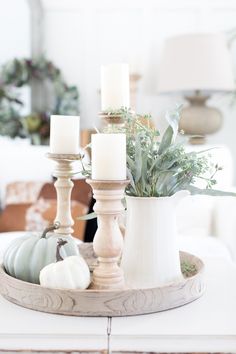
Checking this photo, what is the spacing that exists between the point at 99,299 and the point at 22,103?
8.57 ft

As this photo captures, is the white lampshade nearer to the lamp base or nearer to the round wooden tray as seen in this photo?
the lamp base

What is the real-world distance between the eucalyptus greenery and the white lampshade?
2106 millimetres

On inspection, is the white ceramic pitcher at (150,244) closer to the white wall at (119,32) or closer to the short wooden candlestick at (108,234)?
the short wooden candlestick at (108,234)

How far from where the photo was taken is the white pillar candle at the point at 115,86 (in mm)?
1260

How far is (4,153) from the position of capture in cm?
251

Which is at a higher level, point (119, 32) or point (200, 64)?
point (119, 32)

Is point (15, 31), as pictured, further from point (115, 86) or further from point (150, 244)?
point (150, 244)

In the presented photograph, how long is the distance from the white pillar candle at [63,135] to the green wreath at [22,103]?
2133 millimetres

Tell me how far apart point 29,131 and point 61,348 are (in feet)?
8.49

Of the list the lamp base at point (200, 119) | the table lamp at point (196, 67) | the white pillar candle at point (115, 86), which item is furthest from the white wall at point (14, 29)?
the white pillar candle at point (115, 86)

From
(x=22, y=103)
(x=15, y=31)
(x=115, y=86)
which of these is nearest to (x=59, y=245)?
(x=115, y=86)

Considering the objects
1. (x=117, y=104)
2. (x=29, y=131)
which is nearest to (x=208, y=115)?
(x=29, y=131)

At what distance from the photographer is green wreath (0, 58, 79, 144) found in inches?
133

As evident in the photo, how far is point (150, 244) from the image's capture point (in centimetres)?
108
